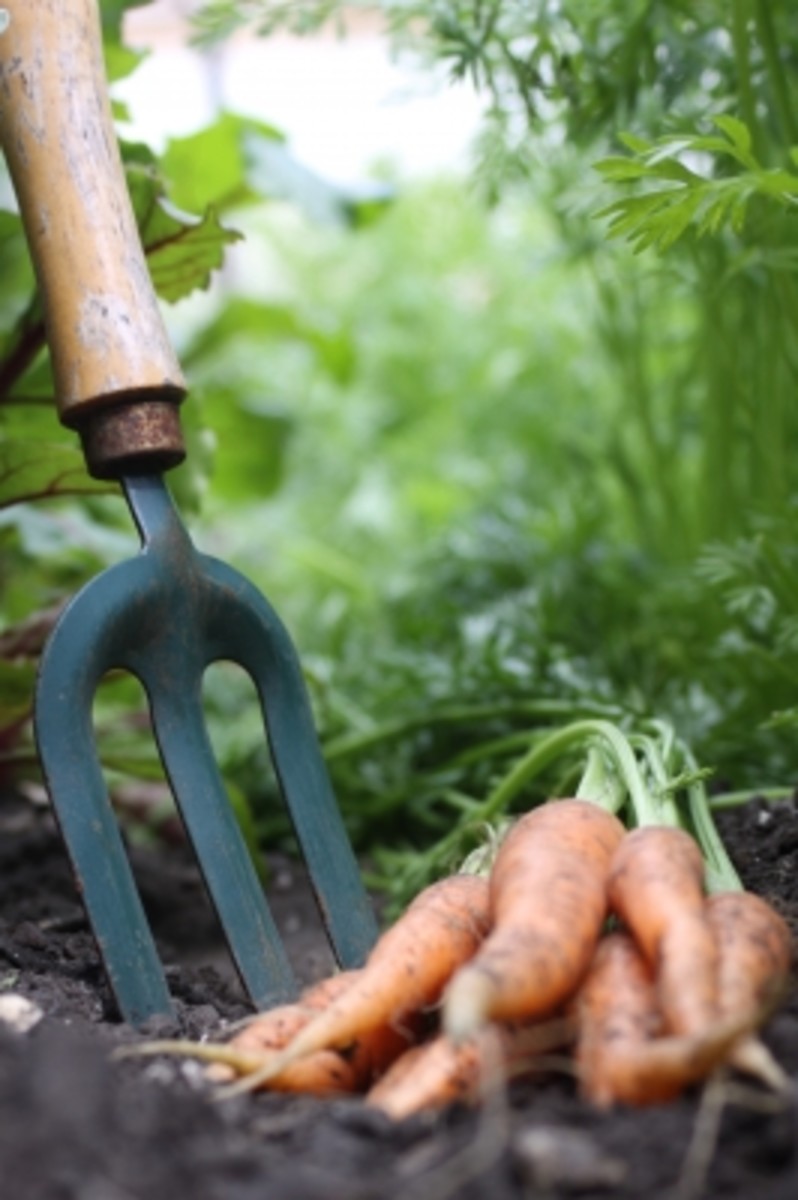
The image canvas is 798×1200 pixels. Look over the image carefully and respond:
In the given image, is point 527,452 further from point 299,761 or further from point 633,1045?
point 633,1045

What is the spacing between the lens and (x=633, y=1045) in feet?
2.37

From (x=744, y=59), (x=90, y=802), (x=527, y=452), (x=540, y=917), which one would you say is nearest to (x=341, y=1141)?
(x=540, y=917)

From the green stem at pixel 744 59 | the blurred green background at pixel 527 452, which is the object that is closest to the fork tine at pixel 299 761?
the blurred green background at pixel 527 452

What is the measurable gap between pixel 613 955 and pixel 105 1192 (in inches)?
14.3

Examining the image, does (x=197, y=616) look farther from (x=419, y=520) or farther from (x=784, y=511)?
(x=419, y=520)

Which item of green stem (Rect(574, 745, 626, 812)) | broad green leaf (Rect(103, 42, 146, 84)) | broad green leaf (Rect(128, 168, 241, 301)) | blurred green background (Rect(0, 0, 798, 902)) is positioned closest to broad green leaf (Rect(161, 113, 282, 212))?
blurred green background (Rect(0, 0, 798, 902))

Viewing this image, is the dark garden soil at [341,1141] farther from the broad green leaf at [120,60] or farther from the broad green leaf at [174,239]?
the broad green leaf at [120,60]

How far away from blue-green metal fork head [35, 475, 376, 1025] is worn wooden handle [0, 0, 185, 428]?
0.10 meters

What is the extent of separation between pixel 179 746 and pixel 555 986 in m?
0.41

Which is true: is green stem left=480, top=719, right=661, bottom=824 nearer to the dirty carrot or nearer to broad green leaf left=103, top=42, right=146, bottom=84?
the dirty carrot

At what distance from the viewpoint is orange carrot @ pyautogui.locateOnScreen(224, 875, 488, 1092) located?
842 millimetres

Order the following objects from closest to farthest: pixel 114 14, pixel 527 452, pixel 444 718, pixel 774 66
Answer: pixel 774 66
pixel 114 14
pixel 444 718
pixel 527 452

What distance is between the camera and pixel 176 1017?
95 centimetres

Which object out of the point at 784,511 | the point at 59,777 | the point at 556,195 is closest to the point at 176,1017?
the point at 59,777
